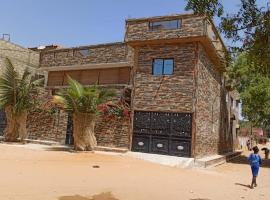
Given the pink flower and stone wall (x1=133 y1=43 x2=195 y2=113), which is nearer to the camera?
stone wall (x1=133 y1=43 x2=195 y2=113)

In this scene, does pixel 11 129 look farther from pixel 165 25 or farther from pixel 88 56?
pixel 165 25

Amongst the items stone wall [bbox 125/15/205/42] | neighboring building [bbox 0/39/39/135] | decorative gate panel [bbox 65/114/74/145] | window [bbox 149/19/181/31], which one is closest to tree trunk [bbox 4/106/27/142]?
decorative gate panel [bbox 65/114/74/145]

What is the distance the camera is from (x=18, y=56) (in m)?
27.6

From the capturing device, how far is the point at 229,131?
28.1m

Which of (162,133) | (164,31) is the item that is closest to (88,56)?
(164,31)

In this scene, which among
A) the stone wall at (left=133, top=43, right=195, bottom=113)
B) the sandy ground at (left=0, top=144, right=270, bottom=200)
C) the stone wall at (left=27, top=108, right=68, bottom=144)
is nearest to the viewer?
the sandy ground at (left=0, top=144, right=270, bottom=200)

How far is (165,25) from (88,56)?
7.46m

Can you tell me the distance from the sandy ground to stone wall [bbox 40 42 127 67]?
34.0ft

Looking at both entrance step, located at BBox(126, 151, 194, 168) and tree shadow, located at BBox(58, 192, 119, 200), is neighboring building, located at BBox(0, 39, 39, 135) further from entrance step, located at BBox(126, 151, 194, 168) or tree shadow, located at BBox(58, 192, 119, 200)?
tree shadow, located at BBox(58, 192, 119, 200)

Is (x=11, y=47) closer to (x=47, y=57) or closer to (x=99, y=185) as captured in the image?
(x=47, y=57)

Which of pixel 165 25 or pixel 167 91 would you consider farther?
pixel 165 25

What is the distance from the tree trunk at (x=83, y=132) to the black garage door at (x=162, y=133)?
2796 mm

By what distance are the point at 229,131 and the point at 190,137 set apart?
1280cm

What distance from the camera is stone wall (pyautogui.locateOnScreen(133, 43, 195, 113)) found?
1686 cm
